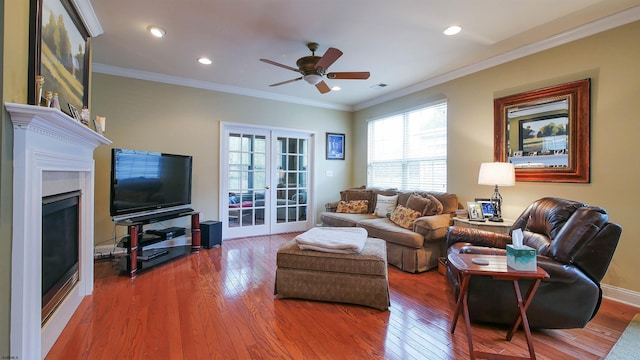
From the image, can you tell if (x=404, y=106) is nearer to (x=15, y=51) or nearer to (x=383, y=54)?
(x=383, y=54)

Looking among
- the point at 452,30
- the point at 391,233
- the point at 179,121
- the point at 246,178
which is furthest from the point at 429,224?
the point at 179,121

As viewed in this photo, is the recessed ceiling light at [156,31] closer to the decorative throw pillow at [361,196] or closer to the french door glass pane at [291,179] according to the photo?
the french door glass pane at [291,179]

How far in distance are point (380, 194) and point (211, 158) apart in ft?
9.36

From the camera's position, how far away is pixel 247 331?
6.58ft

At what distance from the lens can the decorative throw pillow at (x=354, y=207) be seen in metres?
4.78

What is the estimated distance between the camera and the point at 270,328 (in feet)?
6.72

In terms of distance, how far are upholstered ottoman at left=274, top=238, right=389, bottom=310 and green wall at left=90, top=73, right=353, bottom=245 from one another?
2.54 meters

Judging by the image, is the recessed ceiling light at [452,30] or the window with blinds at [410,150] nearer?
the recessed ceiling light at [452,30]

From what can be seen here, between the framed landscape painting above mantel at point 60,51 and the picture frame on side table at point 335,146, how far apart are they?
154 inches

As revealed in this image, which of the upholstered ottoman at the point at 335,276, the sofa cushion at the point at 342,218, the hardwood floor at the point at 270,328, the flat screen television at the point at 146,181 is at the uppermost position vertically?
the flat screen television at the point at 146,181

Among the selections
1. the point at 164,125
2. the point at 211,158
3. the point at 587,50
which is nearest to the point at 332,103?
the point at 211,158

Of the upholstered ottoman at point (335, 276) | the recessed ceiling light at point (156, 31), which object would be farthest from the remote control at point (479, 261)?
the recessed ceiling light at point (156, 31)

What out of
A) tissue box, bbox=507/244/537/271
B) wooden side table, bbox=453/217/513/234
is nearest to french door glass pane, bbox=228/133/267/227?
wooden side table, bbox=453/217/513/234

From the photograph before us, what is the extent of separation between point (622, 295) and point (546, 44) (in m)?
2.51
